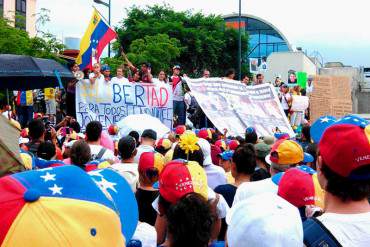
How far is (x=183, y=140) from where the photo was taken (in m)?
4.51

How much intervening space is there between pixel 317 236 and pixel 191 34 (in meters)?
41.6

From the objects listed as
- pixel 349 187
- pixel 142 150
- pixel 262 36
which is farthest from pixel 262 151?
pixel 262 36

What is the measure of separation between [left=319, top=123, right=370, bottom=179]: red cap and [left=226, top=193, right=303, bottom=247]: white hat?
0.89 feet

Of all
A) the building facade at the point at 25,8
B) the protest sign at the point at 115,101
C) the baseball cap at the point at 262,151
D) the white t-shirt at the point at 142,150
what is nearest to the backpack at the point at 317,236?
the baseball cap at the point at 262,151

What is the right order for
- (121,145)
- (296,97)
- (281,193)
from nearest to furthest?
(281,193)
(121,145)
(296,97)

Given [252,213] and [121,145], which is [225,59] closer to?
[121,145]

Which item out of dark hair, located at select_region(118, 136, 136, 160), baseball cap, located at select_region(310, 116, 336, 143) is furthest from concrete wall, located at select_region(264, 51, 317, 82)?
dark hair, located at select_region(118, 136, 136, 160)

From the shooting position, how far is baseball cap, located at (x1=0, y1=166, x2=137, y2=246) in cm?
144

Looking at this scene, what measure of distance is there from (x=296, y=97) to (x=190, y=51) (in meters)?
28.3

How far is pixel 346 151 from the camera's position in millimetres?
2186

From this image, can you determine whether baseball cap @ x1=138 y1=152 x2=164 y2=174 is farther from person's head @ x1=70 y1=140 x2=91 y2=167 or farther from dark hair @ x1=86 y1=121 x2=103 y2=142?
dark hair @ x1=86 y1=121 x2=103 y2=142

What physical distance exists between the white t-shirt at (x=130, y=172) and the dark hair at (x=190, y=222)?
6.57 ft

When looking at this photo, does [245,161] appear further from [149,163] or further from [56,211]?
[56,211]

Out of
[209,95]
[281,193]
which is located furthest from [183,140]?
[209,95]
